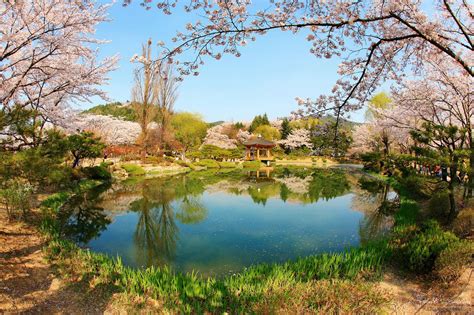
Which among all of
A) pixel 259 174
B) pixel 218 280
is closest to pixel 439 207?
pixel 218 280

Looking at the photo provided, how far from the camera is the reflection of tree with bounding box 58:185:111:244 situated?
267 inches

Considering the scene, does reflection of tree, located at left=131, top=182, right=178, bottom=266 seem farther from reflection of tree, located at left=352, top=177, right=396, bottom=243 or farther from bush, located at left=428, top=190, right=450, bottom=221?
bush, located at left=428, top=190, right=450, bottom=221

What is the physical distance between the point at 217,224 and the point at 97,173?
8976mm

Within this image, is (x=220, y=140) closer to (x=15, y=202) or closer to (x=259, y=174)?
(x=259, y=174)

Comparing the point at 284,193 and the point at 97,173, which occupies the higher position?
the point at 97,173

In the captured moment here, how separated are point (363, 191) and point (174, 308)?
12.8 metres

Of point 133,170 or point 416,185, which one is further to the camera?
point 133,170

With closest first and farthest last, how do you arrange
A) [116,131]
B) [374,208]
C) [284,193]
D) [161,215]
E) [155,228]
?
1. [155,228]
2. [161,215]
3. [374,208]
4. [284,193]
5. [116,131]

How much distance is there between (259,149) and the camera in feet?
104

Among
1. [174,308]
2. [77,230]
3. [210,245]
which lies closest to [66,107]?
[77,230]

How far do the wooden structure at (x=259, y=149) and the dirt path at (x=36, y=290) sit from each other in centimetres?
2690

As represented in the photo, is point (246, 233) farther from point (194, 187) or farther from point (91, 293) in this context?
point (194, 187)

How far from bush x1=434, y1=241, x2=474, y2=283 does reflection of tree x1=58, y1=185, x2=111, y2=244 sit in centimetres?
683

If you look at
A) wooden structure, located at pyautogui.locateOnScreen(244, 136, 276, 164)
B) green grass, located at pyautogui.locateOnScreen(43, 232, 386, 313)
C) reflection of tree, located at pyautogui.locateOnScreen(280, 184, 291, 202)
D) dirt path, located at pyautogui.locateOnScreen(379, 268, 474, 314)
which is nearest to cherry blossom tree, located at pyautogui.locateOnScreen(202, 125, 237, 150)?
wooden structure, located at pyautogui.locateOnScreen(244, 136, 276, 164)
